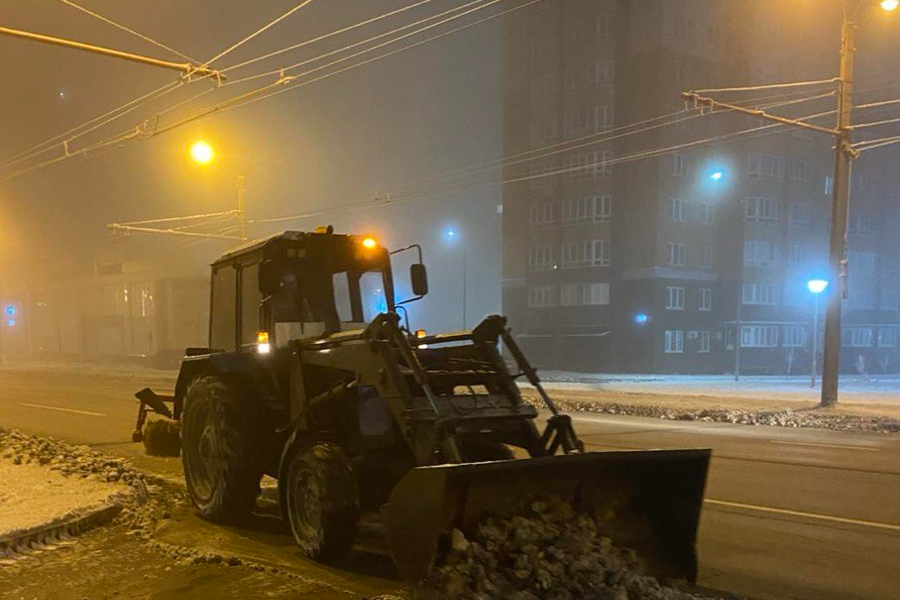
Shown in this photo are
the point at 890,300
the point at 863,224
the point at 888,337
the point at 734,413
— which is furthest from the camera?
the point at 890,300

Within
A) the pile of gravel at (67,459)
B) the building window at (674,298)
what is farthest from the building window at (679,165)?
the pile of gravel at (67,459)

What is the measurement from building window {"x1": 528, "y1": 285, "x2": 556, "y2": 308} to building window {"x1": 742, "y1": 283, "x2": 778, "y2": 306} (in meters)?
13.0

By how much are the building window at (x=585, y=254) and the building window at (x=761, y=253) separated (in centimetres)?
1033

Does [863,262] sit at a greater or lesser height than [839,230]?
greater

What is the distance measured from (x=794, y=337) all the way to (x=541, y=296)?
18135mm

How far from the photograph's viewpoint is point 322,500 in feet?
18.4

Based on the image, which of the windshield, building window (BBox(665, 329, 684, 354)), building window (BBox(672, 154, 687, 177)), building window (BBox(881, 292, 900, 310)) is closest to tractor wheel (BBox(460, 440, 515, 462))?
the windshield

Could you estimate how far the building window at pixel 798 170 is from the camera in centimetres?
5053

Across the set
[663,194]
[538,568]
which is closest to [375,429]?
[538,568]

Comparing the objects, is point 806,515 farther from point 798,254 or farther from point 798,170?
point 798,170

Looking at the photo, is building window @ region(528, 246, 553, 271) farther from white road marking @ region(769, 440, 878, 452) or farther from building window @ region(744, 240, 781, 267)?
white road marking @ region(769, 440, 878, 452)

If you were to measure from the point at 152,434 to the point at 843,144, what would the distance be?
18464 mm

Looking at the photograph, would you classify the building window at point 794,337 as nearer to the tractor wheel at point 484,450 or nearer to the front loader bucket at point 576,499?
the tractor wheel at point 484,450

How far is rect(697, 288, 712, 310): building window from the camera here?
46.4 m
